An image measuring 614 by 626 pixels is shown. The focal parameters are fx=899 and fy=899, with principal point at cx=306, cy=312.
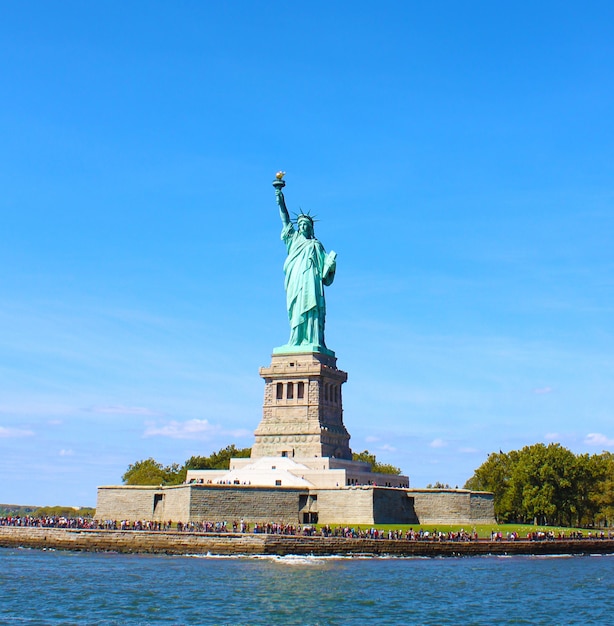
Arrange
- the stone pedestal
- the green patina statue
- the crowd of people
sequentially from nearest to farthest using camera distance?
the crowd of people
the stone pedestal
the green patina statue

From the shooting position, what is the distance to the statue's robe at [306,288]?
6862cm

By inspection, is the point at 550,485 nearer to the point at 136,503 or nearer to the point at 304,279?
the point at 304,279

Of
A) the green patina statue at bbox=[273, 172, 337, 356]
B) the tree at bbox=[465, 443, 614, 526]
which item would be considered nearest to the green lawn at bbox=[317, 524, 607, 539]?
the tree at bbox=[465, 443, 614, 526]

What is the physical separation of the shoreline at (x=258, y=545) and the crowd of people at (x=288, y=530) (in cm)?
76

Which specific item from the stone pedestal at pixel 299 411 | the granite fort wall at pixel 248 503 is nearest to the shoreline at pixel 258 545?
the granite fort wall at pixel 248 503

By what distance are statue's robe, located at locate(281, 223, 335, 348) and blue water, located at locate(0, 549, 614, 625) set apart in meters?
24.9

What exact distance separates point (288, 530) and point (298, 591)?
54.2 feet

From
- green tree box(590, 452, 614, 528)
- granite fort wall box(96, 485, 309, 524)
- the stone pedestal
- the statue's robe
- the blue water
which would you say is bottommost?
the blue water

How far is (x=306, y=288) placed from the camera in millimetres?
69125

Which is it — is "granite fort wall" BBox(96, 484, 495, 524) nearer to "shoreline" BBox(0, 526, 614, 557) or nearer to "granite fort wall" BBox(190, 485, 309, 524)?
"granite fort wall" BBox(190, 485, 309, 524)

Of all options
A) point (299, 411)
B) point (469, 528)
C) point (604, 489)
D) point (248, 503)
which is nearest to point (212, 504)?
point (248, 503)

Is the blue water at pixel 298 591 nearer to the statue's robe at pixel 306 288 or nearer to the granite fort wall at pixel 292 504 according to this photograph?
the granite fort wall at pixel 292 504

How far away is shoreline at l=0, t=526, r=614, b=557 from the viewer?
157 feet

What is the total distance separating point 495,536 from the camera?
53281 mm
